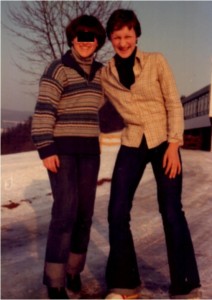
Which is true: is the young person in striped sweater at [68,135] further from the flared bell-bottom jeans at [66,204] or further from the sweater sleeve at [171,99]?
the sweater sleeve at [171,99]

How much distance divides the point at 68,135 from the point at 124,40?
59cm

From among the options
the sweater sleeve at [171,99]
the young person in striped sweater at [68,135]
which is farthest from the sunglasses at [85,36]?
the sweater sleeve at [171,99]

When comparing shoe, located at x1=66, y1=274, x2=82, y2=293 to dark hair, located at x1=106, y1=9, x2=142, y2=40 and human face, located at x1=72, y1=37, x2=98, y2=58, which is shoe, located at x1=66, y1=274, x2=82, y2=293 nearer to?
human face, located at x1=72, y1=37, x2=98, y2=58

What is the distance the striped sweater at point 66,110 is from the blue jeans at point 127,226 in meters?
0.26

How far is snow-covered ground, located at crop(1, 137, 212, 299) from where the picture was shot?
2809 millimetres

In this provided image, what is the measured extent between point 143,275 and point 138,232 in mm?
1099

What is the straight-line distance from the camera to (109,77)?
2594 mm

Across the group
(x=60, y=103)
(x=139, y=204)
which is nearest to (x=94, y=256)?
(x=60, y=103)

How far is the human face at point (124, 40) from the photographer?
2.45 meters

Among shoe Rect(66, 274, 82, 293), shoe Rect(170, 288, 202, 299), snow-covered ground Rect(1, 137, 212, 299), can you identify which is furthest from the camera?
snow-covered ground Rect(1, 137, 212, 299)

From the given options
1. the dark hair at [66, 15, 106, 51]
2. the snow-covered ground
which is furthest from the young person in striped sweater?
the snow-covered ground

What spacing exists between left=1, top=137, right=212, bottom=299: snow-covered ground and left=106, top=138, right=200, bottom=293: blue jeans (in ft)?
0.57

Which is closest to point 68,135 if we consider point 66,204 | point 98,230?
point 66,204

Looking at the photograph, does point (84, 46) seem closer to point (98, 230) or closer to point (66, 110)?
point (66, 110)
